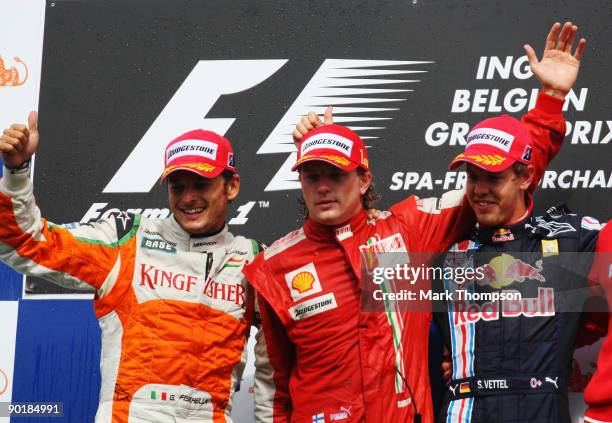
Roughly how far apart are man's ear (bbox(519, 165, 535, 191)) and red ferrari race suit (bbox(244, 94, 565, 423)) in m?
0.07

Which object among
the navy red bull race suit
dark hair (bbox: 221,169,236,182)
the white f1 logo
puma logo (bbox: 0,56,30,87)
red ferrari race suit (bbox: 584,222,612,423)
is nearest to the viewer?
red ferrari race suit (bbox: 584,222,612,423)

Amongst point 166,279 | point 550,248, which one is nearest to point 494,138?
point 550,248

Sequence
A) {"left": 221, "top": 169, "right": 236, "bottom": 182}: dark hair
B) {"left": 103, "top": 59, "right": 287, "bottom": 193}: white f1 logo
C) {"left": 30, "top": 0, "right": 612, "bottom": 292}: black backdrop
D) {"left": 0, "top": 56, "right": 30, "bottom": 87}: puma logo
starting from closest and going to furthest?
{"left": 221, "top": 169, "right": 236, "bottom": 182}: dark hair, {"left": 30, "top": 0, "right": 612, "bottom": 292}: black backdrop, {"left": 103, "top": 59, "right": 287, "bottom": 193}: white f1 logo, {"left": 0, "top": 56, "right": 30, "bottom": 87}: puma logo

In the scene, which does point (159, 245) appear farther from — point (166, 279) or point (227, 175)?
point (227, 175)

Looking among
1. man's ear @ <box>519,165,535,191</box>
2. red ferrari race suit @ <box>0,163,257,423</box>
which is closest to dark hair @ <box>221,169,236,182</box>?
red ferrari race suit @ <box>0,163,257,423</box>

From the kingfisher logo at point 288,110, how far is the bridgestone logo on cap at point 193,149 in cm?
55

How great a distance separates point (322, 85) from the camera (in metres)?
3.67

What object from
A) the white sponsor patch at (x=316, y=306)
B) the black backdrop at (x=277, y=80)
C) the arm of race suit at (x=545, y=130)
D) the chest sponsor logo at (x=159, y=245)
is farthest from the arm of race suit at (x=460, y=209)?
the chest sponsor logo at (x=159, y=245)

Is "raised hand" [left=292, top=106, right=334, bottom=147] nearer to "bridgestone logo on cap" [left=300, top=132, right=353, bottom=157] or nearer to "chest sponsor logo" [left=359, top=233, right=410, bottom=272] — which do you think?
"bridgestone logo on cap" [left=300, top=132, right=353, bottom=157]

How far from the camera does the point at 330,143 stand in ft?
9.91

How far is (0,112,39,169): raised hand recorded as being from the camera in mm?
2727

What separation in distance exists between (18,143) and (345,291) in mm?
1212

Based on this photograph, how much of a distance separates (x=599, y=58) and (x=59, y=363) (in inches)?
105

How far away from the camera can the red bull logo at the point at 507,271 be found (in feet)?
9.44
